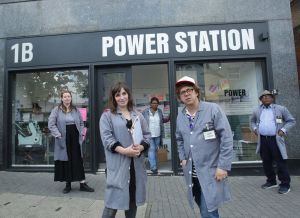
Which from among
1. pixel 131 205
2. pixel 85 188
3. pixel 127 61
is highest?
pixel 127 61

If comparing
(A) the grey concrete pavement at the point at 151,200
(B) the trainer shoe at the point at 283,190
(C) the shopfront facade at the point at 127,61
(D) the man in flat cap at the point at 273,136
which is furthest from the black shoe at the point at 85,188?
(B) the trainer shoe at the point at 283,190

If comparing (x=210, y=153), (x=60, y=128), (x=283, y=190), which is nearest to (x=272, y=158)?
(x=283, y=190)

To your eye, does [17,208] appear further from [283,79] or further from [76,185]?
[283,79]

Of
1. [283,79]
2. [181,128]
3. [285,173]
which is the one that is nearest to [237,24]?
[283,79]

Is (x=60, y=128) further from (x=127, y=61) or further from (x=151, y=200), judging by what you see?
(x=127, y=61)

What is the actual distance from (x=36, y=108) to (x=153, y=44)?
3.59 meters

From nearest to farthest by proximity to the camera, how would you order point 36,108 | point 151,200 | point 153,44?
point 151,200, point 153,44, point 36,108

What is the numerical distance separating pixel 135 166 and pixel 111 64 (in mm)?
5254

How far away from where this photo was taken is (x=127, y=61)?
8.33 m

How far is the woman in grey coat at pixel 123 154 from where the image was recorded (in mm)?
3365

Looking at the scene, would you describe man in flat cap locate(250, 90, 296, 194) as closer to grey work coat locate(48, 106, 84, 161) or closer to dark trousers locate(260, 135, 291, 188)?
dark trousers locate(260, 135, 291, 188)

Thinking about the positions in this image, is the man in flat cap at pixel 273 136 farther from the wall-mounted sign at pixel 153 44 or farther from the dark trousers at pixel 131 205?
the dark trousers at pixel 131 205

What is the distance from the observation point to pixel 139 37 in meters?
8.37

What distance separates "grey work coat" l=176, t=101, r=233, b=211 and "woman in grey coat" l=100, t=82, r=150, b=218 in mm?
514
